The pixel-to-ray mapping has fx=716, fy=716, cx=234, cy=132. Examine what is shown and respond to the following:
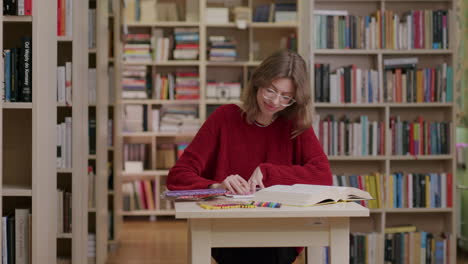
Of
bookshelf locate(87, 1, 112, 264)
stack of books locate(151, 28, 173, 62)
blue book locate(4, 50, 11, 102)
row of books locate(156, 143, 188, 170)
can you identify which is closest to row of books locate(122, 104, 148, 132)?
row of books locate(156, 143, 188, 170)

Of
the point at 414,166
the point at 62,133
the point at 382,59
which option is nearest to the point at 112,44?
the point at 62,133

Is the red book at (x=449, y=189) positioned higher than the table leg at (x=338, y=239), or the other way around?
the table leg at (x=338, y=239)

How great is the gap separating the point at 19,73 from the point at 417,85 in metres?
2.79

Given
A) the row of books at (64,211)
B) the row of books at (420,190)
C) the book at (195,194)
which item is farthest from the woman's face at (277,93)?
the row of books at (420,190)

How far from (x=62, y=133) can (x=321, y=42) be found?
1.79 meters

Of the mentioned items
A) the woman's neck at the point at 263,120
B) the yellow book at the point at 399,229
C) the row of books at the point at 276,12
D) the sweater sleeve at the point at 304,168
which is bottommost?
the yellow book at the point at 399,229

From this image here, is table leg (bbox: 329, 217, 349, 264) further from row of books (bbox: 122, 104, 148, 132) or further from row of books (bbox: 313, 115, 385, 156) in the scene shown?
row of books (bbox: 122, 104, 148, 132)

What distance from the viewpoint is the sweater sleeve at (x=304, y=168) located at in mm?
2602

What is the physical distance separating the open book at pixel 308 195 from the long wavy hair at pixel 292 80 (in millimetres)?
514

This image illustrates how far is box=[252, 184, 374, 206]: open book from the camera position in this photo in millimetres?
2140

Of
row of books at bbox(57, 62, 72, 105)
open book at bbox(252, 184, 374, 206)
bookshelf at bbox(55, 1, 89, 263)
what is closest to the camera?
open book at bbox(252, 184, 374, 206)

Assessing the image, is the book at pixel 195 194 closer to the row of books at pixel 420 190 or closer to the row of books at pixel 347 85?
the row of books at pixel 347 85

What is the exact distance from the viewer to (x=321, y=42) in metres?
4.64

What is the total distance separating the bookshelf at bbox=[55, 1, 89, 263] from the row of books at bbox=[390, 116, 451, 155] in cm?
203
